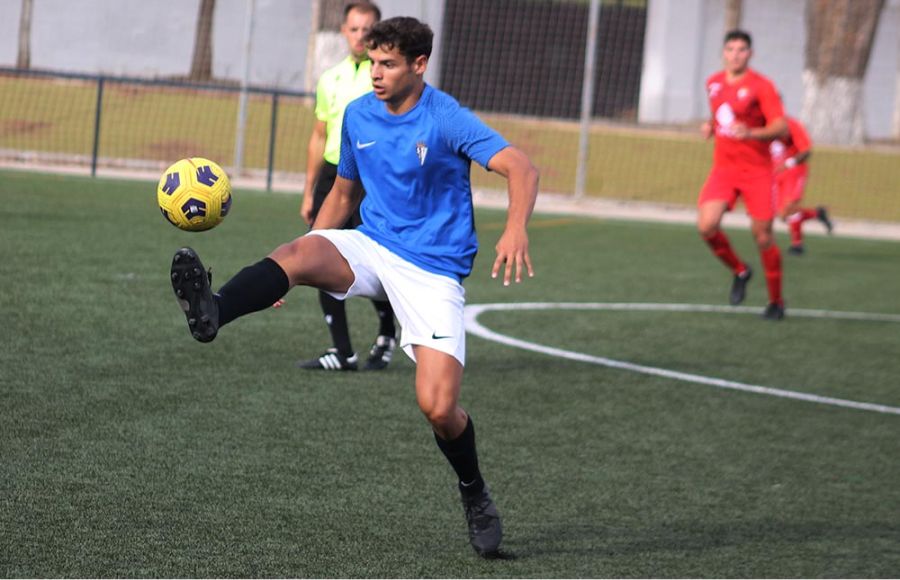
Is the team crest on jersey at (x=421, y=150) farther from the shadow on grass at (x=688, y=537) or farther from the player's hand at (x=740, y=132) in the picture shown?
the player's hand at (x=740, y=132)

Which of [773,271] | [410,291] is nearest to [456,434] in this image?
[410,291]

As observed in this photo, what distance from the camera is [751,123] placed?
39.0ft

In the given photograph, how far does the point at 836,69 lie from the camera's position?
26531 mm

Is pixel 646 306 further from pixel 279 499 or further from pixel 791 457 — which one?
pixel 279 499

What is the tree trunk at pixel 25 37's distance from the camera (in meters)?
21.8

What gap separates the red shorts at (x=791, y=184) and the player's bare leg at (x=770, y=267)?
226 inches

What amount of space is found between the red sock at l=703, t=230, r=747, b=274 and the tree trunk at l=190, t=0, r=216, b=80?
1175 centimetres

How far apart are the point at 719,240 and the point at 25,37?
13.5 meters

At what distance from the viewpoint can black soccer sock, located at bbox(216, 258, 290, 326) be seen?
493 cm

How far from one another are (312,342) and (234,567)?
4.54m

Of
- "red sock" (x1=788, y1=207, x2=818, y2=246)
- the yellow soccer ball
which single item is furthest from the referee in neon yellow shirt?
"red sock" (x1=788, y1=207, x2=818, y2=246)

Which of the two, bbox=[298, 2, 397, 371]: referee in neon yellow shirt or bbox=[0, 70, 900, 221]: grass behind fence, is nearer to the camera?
bbox=[298, 2, 397, 371]: referee in neon yellow shirt

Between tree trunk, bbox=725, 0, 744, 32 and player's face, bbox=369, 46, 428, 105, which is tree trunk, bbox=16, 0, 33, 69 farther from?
player's face, bbox=369, 46, 428, 105

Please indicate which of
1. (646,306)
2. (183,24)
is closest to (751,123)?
(646,306)
